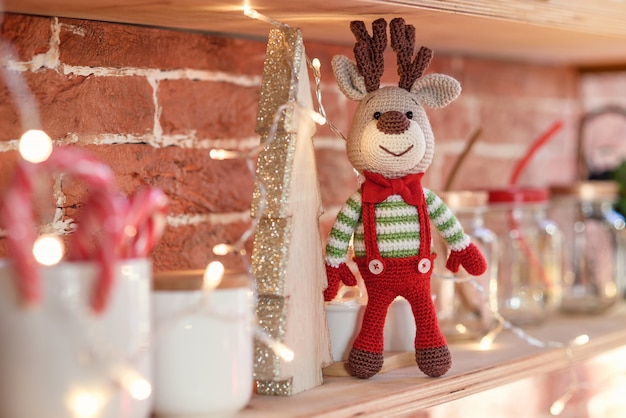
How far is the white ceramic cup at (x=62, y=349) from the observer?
0.59 meters

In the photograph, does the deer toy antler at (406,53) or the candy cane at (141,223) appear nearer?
the candy cane at (141,223)

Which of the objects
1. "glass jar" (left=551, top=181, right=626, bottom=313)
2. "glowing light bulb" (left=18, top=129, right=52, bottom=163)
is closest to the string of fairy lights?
"glowing light bulb" (left=18, top=129, right=52, bottom=163)

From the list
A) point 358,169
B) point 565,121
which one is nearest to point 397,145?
point 358,169

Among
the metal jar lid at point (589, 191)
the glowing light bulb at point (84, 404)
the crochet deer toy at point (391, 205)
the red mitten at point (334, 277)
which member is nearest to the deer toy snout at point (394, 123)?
the crochet deer toy at point (391, 205)

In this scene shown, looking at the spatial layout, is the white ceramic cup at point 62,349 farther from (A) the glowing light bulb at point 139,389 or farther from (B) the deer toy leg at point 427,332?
(B) the deer toy leg at point 427,332

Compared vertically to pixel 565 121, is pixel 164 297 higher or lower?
lower

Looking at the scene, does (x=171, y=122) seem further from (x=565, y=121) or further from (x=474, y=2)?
(x=565, y=121)

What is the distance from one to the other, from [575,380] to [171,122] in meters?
0.54

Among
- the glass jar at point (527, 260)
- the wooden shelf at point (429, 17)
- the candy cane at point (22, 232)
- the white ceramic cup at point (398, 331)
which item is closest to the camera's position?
the candy cane at point (22, 232)

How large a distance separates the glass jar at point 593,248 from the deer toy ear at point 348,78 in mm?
563

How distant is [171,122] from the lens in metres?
0.93

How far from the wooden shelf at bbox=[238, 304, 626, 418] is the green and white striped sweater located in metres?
0.11

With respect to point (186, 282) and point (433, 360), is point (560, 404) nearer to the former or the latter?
point (433, 360)

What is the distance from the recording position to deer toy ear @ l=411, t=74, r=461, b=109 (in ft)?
2.69
